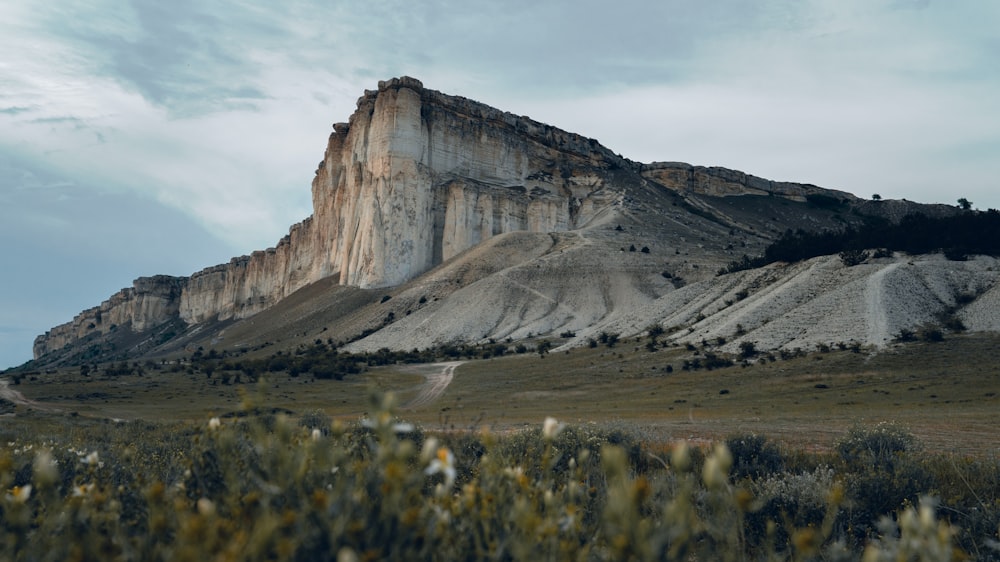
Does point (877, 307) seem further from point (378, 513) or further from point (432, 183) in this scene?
point (432, 183)

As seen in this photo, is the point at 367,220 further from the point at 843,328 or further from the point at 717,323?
the point at 843,328

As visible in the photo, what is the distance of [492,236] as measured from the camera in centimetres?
9194

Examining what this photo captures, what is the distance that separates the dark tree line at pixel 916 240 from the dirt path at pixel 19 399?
52748mm

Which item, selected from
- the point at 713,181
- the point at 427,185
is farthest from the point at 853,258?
the point at 713,181

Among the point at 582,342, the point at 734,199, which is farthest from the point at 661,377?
the point at 734,199

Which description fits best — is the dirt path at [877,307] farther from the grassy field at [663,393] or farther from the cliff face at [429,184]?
the cliff face at [429,184]

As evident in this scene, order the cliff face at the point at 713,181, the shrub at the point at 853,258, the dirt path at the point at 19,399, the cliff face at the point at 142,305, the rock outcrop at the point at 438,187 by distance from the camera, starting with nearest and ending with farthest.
Result: the dirt path at the point at 19,399 → the shrub at the point at 853,258 → the rock outcrop at the point at 438,187 → the cliff face at the point at 713,181 → the cliff face at the point at 142,305

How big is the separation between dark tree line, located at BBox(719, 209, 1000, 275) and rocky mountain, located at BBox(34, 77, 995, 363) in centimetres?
509

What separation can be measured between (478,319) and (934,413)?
45.2 meters

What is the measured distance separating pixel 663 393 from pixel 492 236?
5792 centimetres

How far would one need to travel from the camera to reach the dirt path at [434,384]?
4070 cm

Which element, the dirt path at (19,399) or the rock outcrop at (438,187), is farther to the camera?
the rock outcrop at (438,187)

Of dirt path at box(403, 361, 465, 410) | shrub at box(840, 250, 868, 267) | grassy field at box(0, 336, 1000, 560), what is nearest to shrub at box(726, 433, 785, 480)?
grassy field at box(0, 336, 1000, 560)

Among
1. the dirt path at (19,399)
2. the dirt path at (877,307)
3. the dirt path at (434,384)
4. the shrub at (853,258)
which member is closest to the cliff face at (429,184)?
the dirt path at (434,384)
